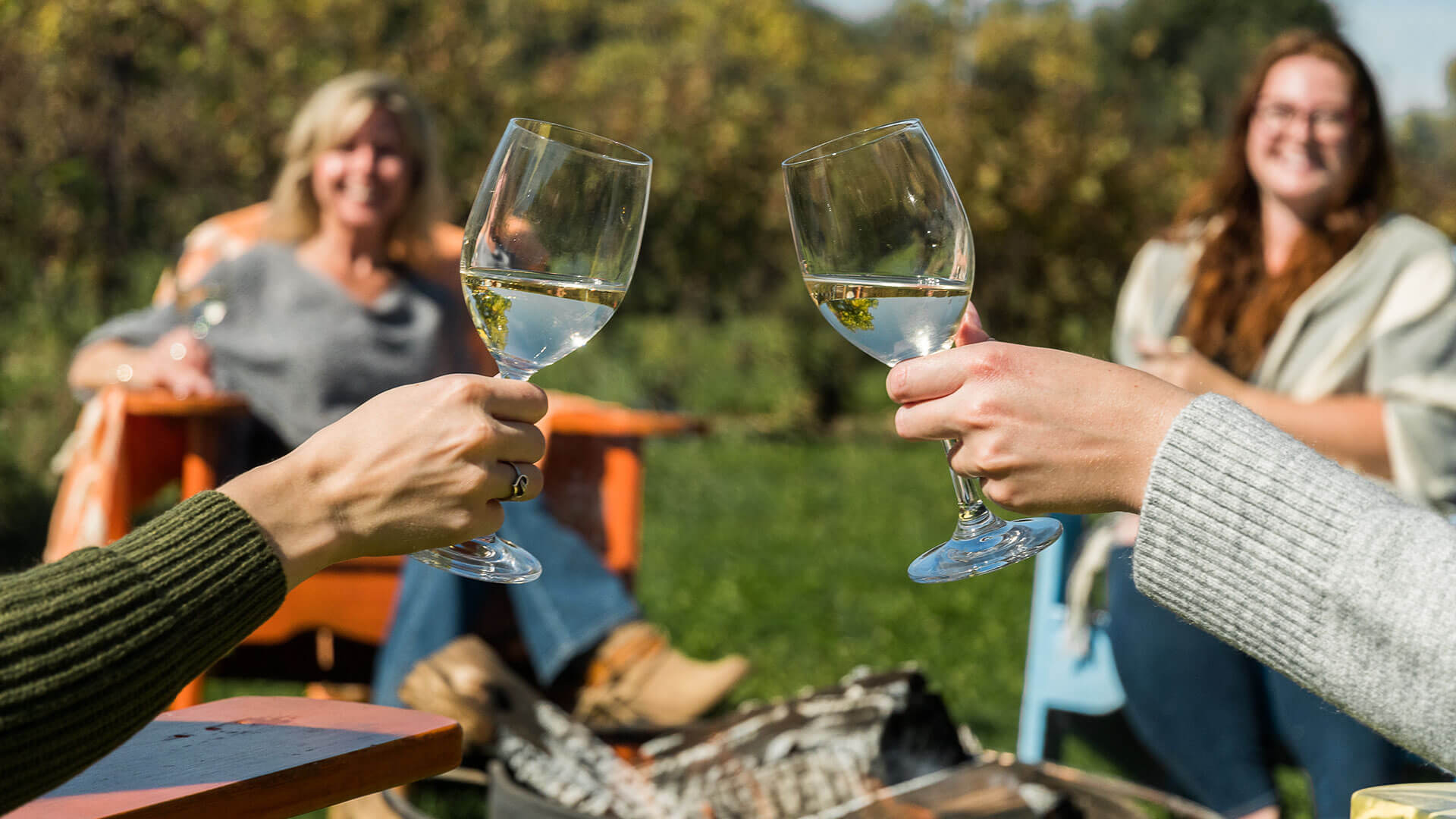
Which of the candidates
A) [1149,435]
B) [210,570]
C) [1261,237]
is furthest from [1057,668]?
[210,570]

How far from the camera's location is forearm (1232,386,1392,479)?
2428mm

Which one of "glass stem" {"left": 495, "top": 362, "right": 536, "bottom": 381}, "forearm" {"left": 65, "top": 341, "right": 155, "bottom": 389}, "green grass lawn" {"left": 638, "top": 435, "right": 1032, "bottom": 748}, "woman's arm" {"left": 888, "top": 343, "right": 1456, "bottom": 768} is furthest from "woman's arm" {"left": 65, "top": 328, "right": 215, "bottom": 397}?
"woman's arm" {"left": 888, "top": 343, "right": 1456, "bottom": 768}

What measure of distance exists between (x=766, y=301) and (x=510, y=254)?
779cm

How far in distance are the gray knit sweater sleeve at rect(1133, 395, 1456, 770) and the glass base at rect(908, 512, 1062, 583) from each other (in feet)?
0.47

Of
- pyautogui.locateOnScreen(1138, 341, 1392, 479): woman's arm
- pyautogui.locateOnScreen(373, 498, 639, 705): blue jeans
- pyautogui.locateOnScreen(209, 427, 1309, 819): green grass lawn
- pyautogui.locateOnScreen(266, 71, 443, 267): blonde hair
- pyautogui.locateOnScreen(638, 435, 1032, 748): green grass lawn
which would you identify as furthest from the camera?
pyautogui.locateOnScreen(638, 435, 1032, 748): green grass lawn

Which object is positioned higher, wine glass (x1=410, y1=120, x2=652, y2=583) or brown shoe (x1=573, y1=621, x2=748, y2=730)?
wine glass (x1=410, y1=120, x2=652, y2=583)

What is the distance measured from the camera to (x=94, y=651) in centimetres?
87

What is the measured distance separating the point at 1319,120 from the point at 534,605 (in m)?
2.10

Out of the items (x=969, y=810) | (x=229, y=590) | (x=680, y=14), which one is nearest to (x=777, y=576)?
(x=969, y=810)

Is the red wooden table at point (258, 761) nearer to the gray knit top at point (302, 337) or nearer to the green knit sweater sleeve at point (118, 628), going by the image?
the green knit sweater sleeve at point (118, 628)

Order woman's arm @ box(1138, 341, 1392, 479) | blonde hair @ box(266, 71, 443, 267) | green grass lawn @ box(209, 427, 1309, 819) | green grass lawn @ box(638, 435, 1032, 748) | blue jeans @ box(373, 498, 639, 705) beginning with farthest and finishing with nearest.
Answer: green grass lawn @ box(638, 435, 1032, 748) < green grass lawn @ box(209, 427, 1309, 819) < blonde hair @ box(266, 71, 443, 267) < blue jeans @ box(373, 498, 639, 705) < woman's arm @ box(1138, 341, 1392, 479)

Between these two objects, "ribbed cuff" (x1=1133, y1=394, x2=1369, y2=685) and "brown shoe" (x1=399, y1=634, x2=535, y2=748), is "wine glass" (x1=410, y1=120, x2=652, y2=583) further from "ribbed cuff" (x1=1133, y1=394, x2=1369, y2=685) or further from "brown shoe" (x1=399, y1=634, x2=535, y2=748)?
"brown shoe" (x1=399, y1=634, x2=535, y2=748)

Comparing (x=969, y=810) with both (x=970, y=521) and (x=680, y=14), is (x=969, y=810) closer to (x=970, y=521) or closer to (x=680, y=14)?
(x=970, y=521)

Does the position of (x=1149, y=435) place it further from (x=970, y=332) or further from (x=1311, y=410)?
(x=1311, y=410)
